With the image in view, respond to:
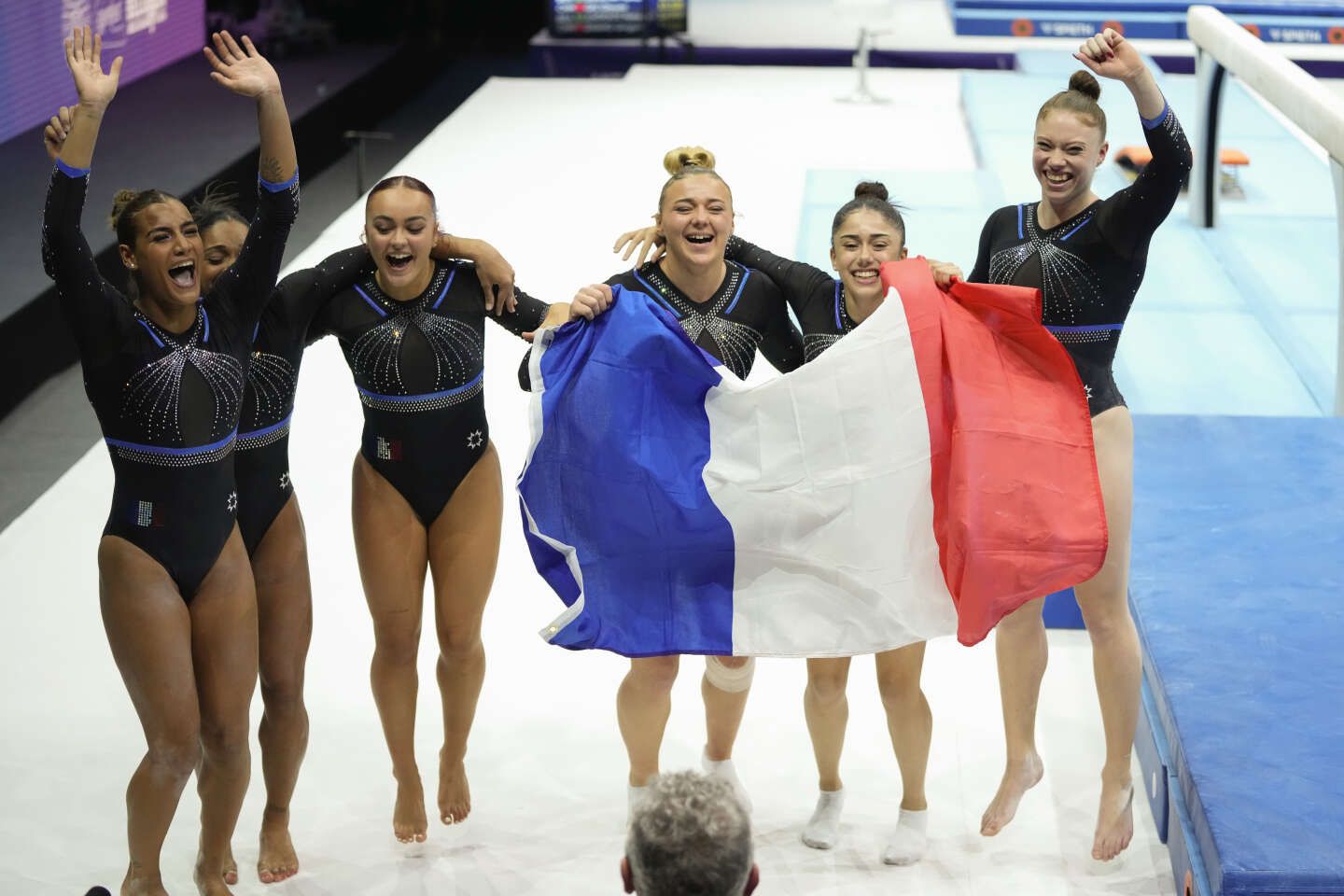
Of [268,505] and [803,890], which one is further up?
[268,505]

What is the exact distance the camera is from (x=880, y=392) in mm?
3250

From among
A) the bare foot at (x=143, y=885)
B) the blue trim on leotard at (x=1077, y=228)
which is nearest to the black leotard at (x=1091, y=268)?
the blue trim on leotard at (x=1077, y=228)

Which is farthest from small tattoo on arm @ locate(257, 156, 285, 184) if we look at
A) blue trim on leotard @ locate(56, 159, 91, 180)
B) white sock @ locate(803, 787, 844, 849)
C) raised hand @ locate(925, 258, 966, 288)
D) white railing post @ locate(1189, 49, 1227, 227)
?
white railing post @ locate(1189, 49, 1227, 227)

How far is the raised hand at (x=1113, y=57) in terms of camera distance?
3137 millimetres

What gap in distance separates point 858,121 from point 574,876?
8.82m

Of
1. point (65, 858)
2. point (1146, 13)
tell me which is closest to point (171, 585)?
point (65, 858)

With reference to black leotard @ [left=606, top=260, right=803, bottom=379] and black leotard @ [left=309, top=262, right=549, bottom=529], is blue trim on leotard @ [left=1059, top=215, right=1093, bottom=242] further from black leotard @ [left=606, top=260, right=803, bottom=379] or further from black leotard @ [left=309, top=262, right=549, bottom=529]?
black leotard @ [left=309, top=262, right=549, bottom=529]

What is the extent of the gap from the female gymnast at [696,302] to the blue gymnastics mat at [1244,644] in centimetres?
102

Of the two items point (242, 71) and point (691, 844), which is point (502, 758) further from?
point (691, 844)

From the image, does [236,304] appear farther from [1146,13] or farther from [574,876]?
[1146,13]

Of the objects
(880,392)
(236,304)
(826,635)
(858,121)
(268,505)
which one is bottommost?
(858,121)

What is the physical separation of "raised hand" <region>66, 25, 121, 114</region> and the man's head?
1.74 m

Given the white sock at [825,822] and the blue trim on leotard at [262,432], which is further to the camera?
the white sock at [825,822]

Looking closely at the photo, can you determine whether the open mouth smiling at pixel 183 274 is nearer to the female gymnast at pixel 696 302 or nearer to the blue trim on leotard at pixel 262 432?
the blue trim on leotard at pixel 262 432
